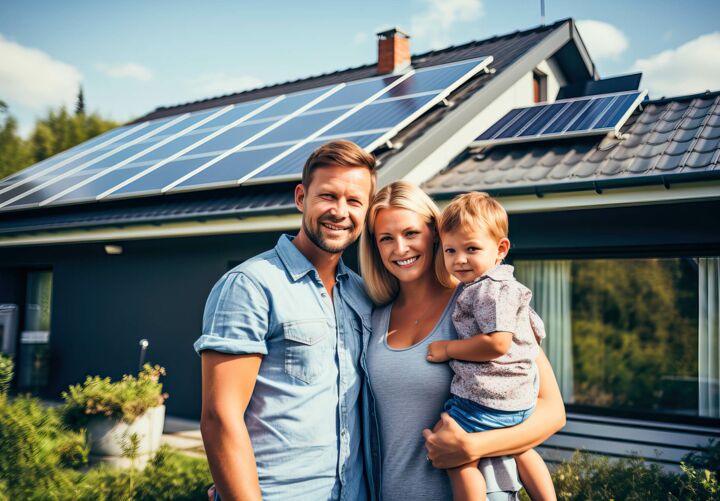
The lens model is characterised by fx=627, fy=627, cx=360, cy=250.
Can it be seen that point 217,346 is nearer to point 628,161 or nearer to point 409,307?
point 409,307

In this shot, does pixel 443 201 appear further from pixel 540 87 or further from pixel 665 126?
pixel 540 87

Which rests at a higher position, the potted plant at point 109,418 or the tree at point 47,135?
the tree at point 47,135

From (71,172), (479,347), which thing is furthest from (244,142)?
(479,347)

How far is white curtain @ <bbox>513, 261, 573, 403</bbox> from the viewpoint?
25.0 feet

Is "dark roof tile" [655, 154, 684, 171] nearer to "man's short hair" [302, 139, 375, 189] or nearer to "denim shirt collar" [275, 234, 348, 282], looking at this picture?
"man's short hair" [302, 139, 375, 189]

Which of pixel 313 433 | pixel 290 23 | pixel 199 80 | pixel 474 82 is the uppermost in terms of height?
pixel 199 80

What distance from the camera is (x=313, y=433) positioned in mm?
2258

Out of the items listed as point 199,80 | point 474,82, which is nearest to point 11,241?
point 474,82

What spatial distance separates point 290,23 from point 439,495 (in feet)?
83.6

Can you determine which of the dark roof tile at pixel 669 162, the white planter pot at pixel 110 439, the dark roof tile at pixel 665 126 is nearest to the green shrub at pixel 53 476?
the white planter pot at pixel 110 439

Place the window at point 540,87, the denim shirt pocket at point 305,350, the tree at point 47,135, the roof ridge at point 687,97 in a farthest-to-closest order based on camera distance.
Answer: the tree at point 47,135 < the window at point 540,87 < the roof ridge at point 687,97 < the denim shirt pocket at point 305,350

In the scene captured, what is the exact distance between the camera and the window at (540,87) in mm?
10711

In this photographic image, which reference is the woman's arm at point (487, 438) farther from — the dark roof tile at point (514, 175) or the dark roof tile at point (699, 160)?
the dark roof tile at point (514, 175)

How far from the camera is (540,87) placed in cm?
1085
